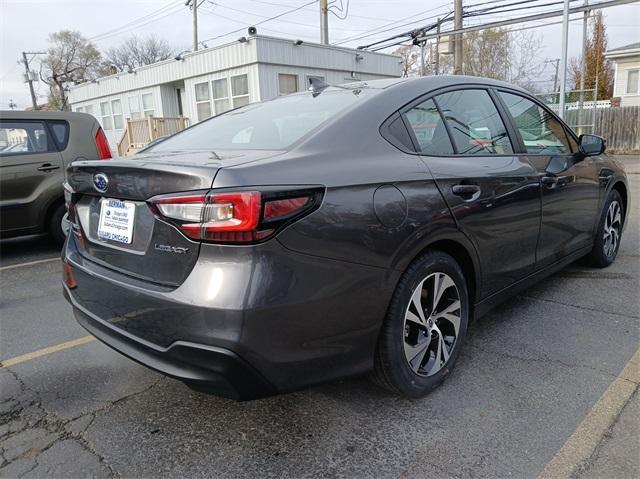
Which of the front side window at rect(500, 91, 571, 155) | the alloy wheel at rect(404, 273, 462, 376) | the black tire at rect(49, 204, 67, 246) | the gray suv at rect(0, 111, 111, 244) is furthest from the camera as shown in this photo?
the black tire at rect(49, 204, 67, 246)

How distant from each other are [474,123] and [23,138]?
5.39m

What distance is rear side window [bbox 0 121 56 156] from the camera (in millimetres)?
5867

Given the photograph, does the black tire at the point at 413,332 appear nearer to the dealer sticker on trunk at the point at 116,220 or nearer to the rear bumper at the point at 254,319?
the rear bumper at the point at 254,319

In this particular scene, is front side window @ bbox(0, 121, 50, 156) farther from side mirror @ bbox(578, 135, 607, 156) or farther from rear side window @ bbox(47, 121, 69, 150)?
side mirror @ bbox(578, 135, 607, 156)

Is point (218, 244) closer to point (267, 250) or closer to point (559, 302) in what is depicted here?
point (267, 250)

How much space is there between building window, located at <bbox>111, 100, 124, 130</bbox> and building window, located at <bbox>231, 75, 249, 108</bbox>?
26.3 feet

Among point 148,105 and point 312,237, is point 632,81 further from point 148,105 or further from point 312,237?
point 312,237

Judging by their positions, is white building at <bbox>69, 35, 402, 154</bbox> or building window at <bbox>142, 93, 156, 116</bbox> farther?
building window at <bbox>142, 93, 156, 116</bbox>

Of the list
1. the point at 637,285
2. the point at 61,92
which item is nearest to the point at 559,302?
the point at 637,285

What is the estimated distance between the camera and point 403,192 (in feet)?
7.37

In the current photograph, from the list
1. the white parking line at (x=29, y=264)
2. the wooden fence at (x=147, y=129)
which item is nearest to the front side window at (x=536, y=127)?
the white parking line at (x=29, y=264)

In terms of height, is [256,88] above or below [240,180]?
above

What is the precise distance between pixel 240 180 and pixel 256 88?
1393 cm

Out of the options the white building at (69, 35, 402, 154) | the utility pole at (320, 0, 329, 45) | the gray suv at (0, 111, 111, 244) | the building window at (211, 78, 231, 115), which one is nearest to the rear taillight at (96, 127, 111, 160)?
the gray suv at (0, 111, 111, 244)
